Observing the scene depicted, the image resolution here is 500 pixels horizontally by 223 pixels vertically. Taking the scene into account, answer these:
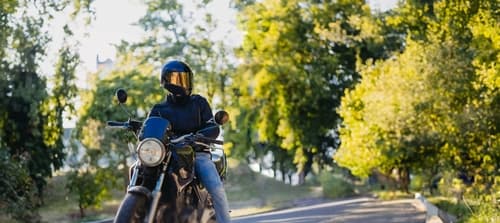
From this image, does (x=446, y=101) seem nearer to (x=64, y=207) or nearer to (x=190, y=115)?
(x=190, y=115)

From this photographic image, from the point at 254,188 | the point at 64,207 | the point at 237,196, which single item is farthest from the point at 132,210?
the point at 254,188

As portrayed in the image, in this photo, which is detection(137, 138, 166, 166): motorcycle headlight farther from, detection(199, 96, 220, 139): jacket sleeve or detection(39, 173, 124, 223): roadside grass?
detection(39, 173, 124, 223): roadside grass

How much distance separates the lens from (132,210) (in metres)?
5.44

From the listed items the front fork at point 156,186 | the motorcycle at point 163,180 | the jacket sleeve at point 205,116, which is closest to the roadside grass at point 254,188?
the jacket sleeve at point 205,116

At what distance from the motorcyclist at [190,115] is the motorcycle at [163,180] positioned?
0.10 m

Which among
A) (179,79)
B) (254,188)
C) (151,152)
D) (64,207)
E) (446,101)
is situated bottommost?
(254,188)

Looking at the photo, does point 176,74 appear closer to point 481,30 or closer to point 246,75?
point 481,30

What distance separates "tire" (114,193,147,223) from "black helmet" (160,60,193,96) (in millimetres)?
1279

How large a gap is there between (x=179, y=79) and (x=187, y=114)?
0.32 m

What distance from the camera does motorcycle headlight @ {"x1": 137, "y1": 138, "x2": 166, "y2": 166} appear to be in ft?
18.1

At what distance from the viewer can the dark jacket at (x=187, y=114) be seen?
6.49 metres

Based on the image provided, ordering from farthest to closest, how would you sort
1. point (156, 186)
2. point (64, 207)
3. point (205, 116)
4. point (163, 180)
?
point (64, 207) → point (205, 116) → point (163, 180) → point (156, 186)

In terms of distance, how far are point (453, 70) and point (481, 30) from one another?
5.01 feet

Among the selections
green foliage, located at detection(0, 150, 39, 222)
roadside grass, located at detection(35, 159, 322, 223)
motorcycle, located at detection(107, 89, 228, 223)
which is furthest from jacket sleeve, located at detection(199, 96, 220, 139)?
roadside grass, located at detection(35, 159, 322, 223)
